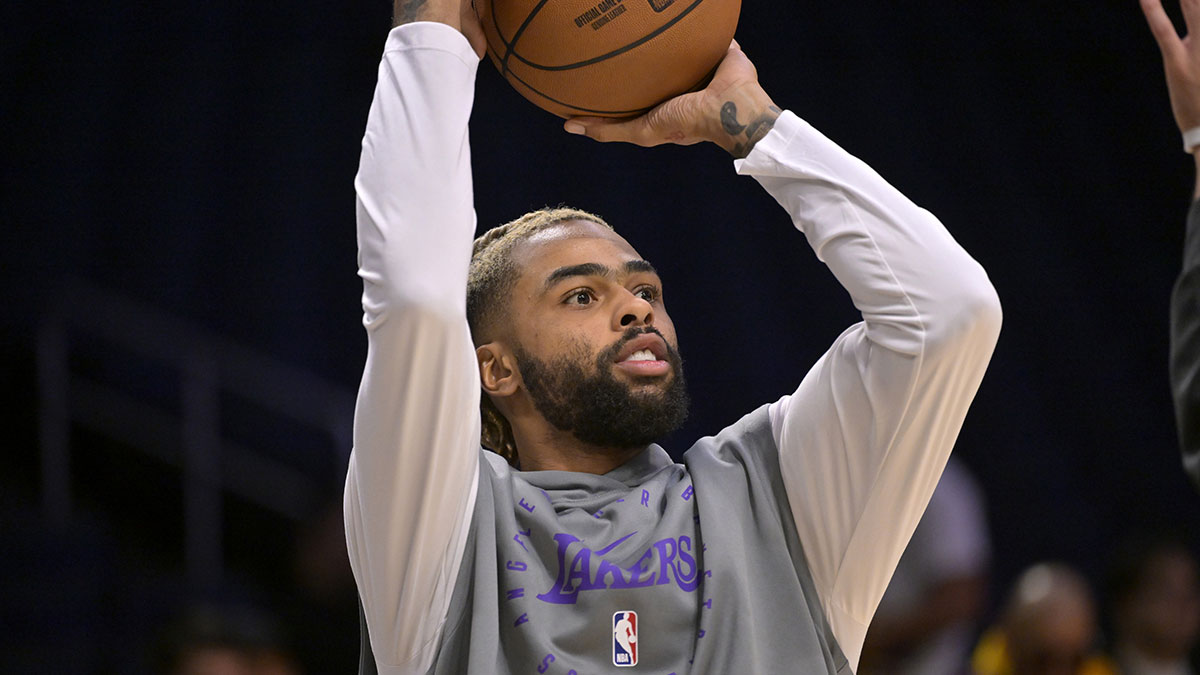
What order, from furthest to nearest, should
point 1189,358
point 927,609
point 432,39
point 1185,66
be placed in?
point 927,609 → point 432,39 → point 1185,66 → point 1189,358

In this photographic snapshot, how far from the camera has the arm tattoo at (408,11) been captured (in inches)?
62.7

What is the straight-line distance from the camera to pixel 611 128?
5.90 ft

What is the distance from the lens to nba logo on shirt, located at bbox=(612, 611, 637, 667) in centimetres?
156

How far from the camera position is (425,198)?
147 centimetres

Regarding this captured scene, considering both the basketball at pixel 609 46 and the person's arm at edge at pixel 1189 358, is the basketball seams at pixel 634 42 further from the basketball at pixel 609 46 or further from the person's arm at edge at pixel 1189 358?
the person's arm at edge at pixel 1189 358

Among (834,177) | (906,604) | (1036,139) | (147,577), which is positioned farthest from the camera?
(1036,139)

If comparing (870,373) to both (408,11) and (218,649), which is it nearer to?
(408,11)

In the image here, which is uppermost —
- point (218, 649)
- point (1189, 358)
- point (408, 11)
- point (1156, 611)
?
point (408, 11)

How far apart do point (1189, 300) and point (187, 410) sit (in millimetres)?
3968

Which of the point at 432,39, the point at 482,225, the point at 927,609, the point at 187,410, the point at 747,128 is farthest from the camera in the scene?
the point at 482,225

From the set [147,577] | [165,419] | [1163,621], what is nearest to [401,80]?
[1163,621]

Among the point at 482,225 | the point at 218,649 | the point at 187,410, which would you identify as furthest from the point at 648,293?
the point at 482,225

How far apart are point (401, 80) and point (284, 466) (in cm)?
354

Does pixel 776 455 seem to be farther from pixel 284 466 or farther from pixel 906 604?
pixel 284 466
